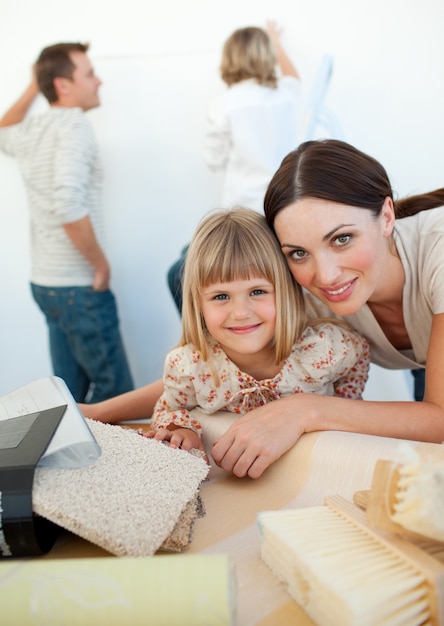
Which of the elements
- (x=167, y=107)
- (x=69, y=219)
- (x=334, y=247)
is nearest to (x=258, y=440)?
(x=334, y=247)

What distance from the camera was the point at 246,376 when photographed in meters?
0.96

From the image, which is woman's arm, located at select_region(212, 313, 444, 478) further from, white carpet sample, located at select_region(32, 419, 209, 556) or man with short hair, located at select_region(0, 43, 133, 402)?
man with short hair, located at select_region(0, 43, 133, 402)

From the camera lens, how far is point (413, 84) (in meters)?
2.03

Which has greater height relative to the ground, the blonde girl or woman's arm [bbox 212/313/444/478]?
the blonde girl

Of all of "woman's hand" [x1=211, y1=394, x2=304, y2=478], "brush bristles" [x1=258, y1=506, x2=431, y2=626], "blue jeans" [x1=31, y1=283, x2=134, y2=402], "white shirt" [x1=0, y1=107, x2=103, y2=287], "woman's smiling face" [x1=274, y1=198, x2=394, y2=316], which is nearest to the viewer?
"brush bristles" [x1=258, y1=506, x2=431, y2=626]

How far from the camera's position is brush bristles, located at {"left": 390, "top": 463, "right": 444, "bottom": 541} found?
43 centimetres

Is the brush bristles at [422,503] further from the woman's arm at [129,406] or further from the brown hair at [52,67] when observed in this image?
the brown hair at [52,67]

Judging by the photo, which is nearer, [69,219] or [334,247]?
[334,247]

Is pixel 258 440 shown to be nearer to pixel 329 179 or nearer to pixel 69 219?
pixel 329 179

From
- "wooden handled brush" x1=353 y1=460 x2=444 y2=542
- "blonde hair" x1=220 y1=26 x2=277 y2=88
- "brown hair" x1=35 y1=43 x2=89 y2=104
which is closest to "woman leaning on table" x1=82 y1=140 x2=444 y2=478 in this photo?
"wooden handled brush" x1=353 y1=460 x2=444 y2=542

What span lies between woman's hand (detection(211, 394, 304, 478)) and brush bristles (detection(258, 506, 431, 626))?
20 centimetres

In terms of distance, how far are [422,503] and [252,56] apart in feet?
5.42

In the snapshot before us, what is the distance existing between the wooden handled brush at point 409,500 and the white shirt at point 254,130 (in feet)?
4.77

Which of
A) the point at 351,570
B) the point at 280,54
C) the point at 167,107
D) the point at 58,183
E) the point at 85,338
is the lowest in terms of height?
the point at 85,338
